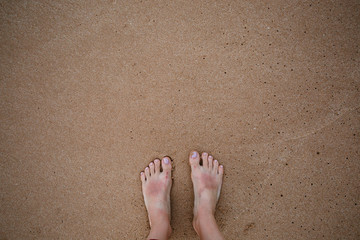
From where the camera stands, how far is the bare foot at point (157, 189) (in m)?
1.42

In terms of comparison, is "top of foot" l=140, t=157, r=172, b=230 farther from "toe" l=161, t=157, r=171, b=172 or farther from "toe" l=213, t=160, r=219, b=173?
"toe" l=213, t=160, r=219, b=173

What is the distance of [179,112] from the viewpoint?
1.47 metres

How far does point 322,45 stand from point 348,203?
49.0 inches

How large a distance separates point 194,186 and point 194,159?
0.22m

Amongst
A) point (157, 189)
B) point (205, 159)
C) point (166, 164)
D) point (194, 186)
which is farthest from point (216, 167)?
point (157, 189)

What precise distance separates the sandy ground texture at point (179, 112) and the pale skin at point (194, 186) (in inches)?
2.5

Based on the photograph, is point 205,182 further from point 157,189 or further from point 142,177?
point 142,177

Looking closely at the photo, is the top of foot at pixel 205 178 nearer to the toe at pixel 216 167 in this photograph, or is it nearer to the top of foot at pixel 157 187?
the toe at pixel 216 167

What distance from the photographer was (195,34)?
57.7 inches

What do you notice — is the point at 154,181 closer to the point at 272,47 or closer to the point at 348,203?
the point at 272,47

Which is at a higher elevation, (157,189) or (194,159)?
(194,159)

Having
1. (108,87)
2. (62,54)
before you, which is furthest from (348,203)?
(62,54)

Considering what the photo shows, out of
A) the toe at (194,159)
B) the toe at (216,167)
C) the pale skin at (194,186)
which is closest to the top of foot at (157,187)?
the pale skin at (194,186)

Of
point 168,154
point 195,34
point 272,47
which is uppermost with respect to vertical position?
point 195,34
